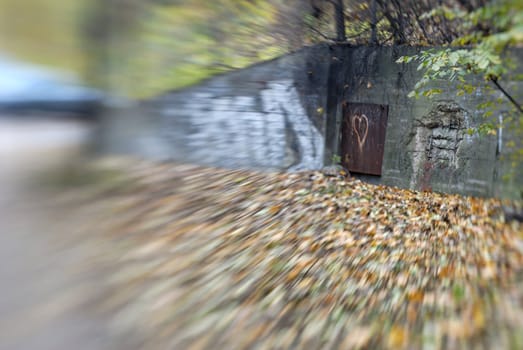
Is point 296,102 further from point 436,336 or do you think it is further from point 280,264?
point 436,336

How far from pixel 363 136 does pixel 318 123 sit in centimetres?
85

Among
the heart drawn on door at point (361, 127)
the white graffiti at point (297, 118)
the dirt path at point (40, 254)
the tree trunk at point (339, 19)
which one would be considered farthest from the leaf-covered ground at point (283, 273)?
the tree trunk at point (339, 19)

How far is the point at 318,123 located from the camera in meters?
6.10

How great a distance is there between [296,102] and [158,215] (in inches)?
144

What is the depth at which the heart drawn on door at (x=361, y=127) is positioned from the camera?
5.94m

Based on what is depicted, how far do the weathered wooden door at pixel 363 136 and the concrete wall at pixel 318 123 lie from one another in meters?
0.11

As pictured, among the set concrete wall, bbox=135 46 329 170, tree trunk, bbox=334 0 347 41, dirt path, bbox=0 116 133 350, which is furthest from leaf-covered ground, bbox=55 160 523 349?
tree trunk, bbox=334 0 347 41

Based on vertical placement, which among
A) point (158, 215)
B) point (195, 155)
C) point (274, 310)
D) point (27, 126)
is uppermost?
point (27, 126)

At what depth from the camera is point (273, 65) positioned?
5020mm

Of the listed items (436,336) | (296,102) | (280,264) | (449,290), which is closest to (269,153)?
(296,102)

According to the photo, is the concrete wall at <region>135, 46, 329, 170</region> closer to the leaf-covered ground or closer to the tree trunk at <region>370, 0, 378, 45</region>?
the leaf-covered ground

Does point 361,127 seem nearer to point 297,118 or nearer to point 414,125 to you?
point 414,125

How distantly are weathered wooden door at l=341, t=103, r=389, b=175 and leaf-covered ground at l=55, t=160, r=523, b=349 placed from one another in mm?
2145

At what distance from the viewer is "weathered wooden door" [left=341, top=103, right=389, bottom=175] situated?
5852 mm
